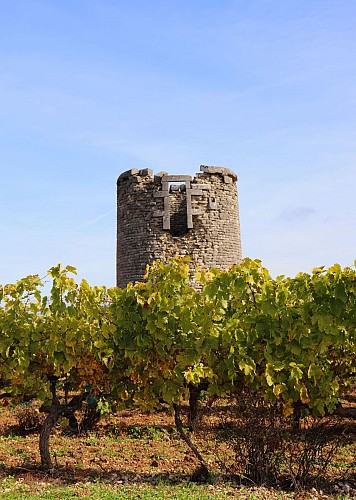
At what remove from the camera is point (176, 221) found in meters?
16.9

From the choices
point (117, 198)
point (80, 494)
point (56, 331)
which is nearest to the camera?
point (80, 494)

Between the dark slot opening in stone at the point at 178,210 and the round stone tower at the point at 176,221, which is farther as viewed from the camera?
the dark slot opening in stone at the point at 178,210

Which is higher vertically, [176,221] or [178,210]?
[178,210]

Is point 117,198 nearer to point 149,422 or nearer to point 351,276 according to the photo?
point 149,422

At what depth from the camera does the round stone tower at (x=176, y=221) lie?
16562mm

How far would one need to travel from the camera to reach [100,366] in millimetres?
7535

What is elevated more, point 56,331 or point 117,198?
point 117,198

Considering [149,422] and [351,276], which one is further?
[149,422]

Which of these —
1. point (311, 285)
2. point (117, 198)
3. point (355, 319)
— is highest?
point (117, 198)

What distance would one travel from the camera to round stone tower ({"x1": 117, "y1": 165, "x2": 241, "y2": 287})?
16.6 m

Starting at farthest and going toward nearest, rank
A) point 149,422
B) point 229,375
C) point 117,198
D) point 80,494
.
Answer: point 117,198 < point 149,422 < point 229,375 < point 80,494

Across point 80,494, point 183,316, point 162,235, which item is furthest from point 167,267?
point 162,235

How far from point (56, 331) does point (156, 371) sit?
1.54 metres

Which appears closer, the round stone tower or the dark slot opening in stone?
the round stone tower
